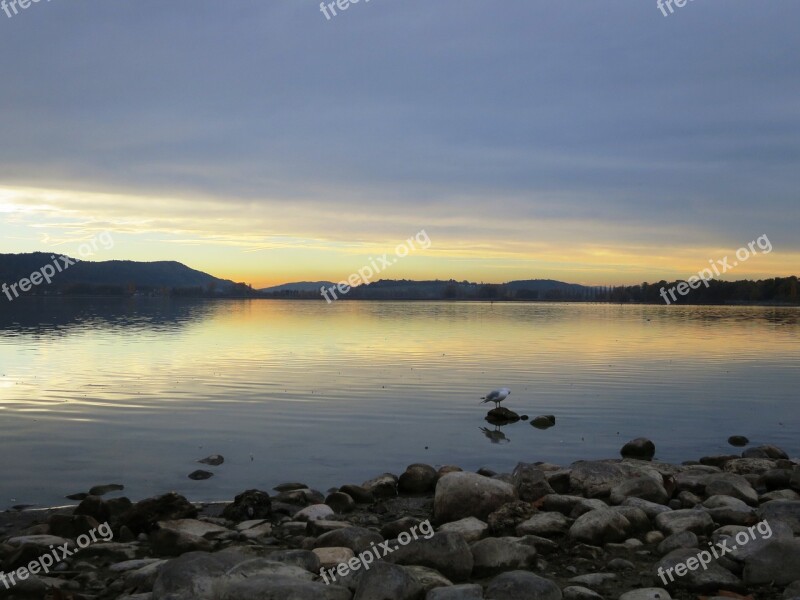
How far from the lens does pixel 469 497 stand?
1271 centimetres

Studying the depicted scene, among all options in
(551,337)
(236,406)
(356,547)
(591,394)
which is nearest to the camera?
(356,547)

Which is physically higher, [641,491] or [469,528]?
[641,491]

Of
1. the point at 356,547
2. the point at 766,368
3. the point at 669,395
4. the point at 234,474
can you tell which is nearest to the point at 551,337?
the point at 766,368

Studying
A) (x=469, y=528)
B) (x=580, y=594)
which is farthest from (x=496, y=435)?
(x=580, y=594)

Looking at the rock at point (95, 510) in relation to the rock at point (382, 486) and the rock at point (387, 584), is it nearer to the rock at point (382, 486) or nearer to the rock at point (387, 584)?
the rock at point (382, 486)

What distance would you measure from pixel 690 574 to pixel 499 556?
2.31 m

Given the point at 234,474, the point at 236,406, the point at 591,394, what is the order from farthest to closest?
the point at 591,394 → the point at 236,406 → the point at 234,474

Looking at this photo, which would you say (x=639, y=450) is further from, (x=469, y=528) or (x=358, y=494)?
(x=469, y=528)

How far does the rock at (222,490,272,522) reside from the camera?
12.9 metres

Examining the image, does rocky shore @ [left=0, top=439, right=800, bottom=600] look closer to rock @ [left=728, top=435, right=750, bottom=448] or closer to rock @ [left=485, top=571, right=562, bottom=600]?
rock @ [left=485, top=571, right=562, bottom=600]

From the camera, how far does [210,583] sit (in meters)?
8.98

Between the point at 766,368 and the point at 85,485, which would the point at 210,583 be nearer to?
the point at 85,485

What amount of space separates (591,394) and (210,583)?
21.9 meters

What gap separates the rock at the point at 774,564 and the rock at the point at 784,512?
189 cm
